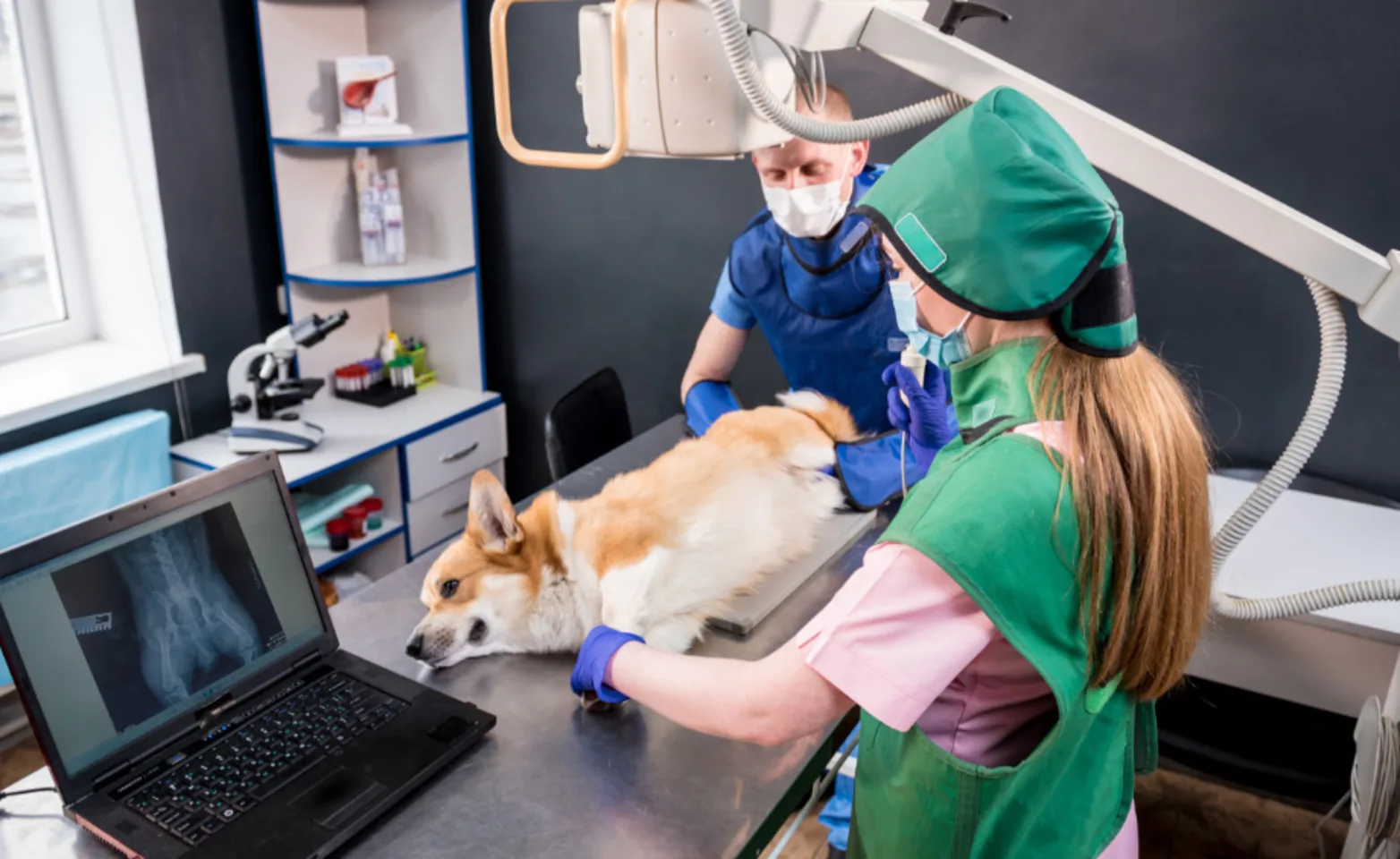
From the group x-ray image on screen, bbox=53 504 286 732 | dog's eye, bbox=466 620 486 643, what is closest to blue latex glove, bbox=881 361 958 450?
dog's eye, bbox=466 620 486 643

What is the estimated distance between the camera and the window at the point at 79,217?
2.79 metres

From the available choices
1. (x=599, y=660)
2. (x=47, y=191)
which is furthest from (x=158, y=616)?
(x=47, y=191)

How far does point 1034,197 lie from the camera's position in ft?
3.21

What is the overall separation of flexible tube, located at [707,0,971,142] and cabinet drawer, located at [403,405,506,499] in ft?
7.44

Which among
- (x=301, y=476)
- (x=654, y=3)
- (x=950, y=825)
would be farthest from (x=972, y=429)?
(x=301, y=476)

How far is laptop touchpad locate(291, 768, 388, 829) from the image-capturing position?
3.94 feet

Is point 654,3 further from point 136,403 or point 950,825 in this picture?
point 136,403

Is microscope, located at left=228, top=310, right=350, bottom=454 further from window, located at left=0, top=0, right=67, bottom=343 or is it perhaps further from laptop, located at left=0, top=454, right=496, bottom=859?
laptop, located at left=0, top=454, right=496, bottom=859

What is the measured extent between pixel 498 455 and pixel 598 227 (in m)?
0.89

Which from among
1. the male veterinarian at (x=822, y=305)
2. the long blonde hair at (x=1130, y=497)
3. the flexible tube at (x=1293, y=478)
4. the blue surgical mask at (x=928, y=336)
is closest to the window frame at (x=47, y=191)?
the male veterinarian at (x=822, y=305)

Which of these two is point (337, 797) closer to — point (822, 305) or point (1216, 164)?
point (822, 305)

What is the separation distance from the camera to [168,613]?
129 centimetres

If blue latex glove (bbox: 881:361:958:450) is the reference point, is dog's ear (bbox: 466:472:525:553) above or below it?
below

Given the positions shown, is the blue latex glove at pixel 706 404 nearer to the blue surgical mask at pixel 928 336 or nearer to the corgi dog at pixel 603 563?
the corgi dog at pixel 603 563
